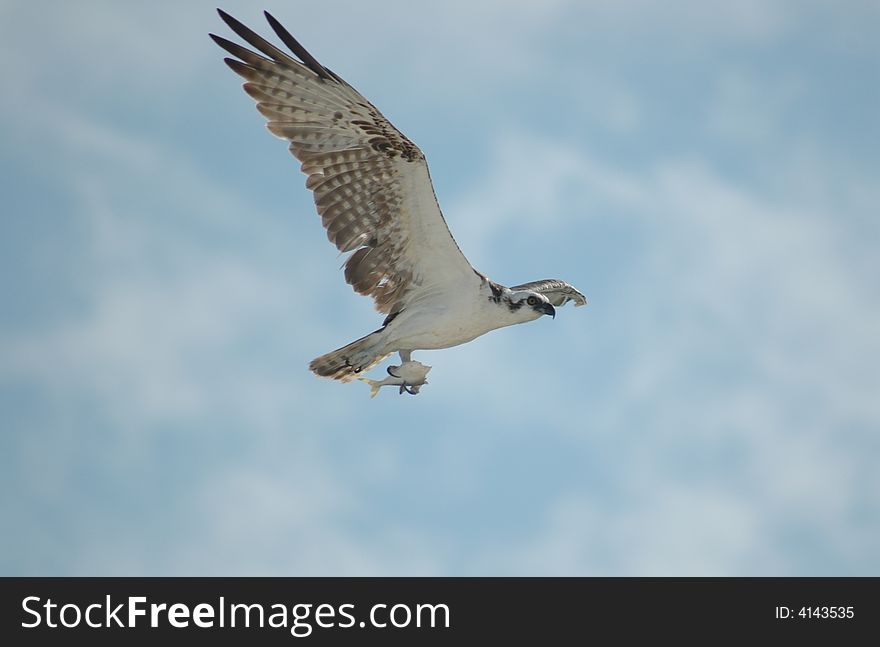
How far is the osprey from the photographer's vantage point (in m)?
17.1

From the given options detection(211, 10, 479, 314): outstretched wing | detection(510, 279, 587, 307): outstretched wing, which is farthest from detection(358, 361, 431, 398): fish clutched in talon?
detection(510, 279, 587, 307): outstretched wing

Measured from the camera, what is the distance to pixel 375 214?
57.1ft

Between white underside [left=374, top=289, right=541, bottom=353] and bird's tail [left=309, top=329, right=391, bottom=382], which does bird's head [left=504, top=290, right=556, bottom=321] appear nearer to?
white underside [left=374, top=289, right=541, bottom=353]

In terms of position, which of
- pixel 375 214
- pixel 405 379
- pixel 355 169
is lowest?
pixel 405 379

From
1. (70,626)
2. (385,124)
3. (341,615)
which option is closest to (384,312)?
(385,124)

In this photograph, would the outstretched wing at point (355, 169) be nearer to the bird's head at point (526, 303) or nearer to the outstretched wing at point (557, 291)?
the bird's head at point (526, 303)

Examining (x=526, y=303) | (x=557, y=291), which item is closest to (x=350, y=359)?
(x=526, y=303)

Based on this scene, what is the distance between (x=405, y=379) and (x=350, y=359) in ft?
2.15

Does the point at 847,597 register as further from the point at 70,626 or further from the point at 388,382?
the point at 70,626

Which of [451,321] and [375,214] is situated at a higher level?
[375,214]

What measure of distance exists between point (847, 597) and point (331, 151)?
22.7 ft

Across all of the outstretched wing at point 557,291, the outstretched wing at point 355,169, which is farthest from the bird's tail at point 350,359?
the outstretched wing at point 557,291

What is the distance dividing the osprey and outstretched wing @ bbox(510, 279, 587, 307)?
1.14 m

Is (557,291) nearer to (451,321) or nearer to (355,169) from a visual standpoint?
(451,321)
